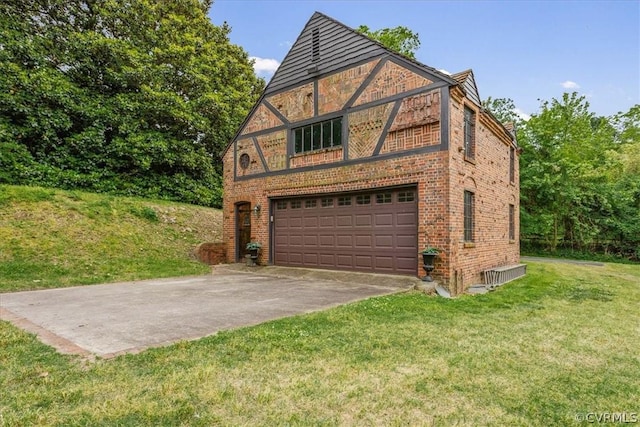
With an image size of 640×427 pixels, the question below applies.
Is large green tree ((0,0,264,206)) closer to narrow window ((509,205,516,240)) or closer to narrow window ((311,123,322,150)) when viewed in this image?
narrow window ((311,123,322,150))

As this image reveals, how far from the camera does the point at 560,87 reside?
20.1m

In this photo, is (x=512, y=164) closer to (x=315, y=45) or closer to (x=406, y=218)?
(x=406, y=218)

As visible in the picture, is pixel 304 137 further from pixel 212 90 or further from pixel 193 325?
pixel 212 90

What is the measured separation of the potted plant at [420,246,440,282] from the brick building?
16 centimetres

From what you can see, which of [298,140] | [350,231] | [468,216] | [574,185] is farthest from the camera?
[574,185]

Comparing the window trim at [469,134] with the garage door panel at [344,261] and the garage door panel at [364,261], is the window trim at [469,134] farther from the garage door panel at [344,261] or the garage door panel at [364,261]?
the garage door panel at [344,261]

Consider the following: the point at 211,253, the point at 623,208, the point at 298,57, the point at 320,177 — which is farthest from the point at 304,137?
the point at 623,208

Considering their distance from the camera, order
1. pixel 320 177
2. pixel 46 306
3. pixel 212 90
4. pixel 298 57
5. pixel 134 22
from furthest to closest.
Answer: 1. pixel 212 90
2. pixel 134 22
3. pixel 298 57
4. pixel 320 177
5. pixel 46 306

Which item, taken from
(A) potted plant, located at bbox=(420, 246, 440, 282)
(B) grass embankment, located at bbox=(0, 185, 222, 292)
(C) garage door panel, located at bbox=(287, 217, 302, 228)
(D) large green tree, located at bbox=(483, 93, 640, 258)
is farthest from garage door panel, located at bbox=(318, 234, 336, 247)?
(D) large green tree, located at bbox=(483, 93, 640, 258)

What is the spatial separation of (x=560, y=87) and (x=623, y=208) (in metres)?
7.54

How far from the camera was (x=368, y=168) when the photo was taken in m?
9.18

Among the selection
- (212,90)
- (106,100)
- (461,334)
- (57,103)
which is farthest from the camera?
(212,90)

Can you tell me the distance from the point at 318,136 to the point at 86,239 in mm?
7771

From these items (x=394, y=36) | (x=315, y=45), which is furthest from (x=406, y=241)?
(x=394, y=36)
